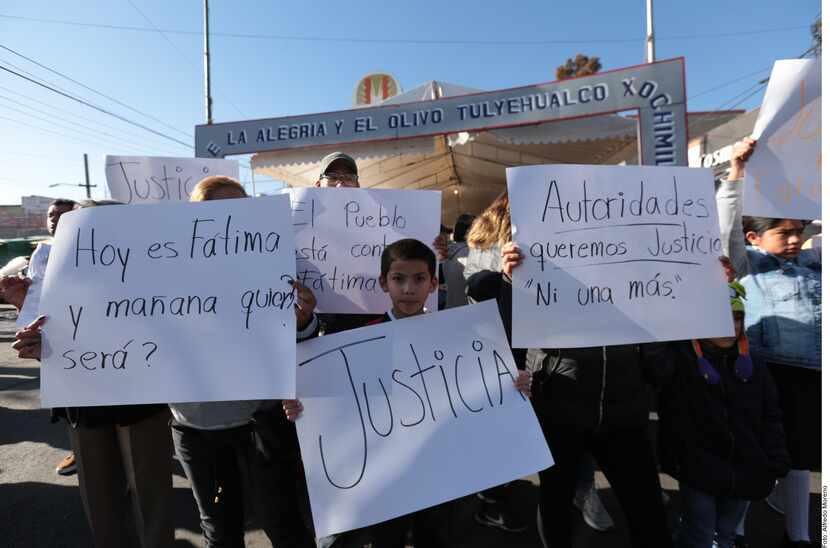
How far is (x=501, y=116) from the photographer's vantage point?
A: 5004mm

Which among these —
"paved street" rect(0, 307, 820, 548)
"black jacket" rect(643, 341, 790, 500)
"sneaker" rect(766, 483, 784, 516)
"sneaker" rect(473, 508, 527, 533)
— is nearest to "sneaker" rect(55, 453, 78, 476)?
"paved street" rect(0, 307, 820, 548)

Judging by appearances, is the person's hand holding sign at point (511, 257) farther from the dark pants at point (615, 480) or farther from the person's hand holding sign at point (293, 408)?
the person's hand holding sign at point (293, 408)

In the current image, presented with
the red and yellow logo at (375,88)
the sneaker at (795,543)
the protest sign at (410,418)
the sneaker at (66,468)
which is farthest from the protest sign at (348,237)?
the red and yellow logo at (375,88)

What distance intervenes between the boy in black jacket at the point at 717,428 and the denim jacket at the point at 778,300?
0.26 metres

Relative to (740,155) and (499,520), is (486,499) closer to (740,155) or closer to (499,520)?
(499,520)

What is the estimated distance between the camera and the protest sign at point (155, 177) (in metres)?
2.69

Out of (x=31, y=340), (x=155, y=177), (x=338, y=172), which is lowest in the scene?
(x=31, y=340)

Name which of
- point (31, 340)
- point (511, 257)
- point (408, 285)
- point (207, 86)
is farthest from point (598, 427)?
point (207, 86)

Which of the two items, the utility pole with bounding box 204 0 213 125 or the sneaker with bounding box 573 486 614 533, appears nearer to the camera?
the sneaker with bounding box 573 486 614 533

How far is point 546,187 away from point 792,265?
4.36ft

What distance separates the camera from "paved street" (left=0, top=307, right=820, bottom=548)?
2.05 metres

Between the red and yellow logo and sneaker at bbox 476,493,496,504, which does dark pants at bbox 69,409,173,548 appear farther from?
the red and yellow logo

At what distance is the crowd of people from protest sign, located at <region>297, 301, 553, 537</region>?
145 millimetres

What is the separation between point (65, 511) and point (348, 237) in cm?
246
